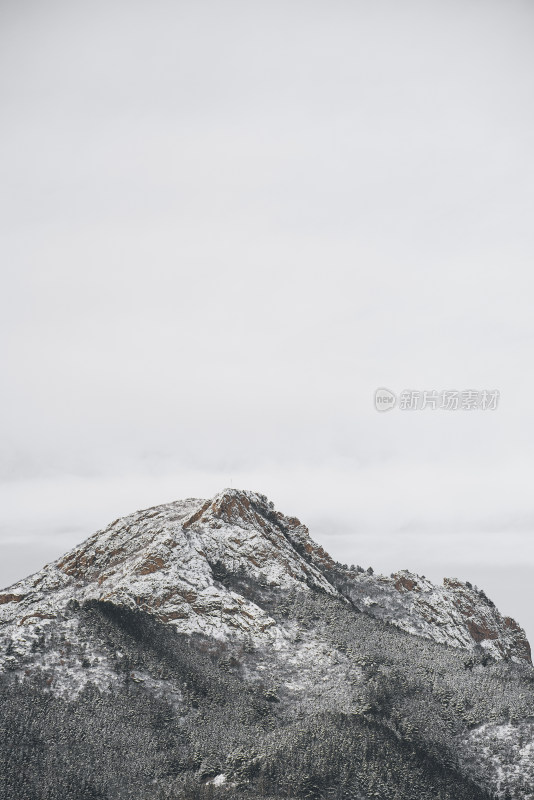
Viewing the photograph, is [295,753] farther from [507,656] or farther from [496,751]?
[507,656]

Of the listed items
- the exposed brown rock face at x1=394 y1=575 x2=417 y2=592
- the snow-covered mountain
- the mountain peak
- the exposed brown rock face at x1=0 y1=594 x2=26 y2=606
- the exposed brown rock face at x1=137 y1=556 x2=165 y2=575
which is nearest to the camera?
the snow-covered mountain

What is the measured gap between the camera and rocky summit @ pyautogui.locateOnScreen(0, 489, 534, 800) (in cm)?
9650

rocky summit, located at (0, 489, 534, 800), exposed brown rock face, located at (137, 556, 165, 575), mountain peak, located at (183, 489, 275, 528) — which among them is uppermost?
mountain peak, located at (183, 489, 275, 528)

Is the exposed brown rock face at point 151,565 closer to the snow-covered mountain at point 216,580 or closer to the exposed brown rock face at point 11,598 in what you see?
the snow-covered mountain at point 216,580

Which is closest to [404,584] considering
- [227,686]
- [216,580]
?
[216,580]

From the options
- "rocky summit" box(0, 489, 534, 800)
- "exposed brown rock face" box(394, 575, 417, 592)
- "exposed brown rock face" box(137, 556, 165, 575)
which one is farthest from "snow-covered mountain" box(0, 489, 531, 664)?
"rocky summit" box(0, 489, 534, 800)

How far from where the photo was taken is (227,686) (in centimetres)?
11738

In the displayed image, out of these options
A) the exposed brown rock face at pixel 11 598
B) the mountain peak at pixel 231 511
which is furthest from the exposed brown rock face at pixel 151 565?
the exposed brown rock face at pixel 11 598

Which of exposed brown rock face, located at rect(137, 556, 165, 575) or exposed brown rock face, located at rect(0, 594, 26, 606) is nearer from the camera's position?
exposed brown rock face, located at rect(137, 556, 165, 575)

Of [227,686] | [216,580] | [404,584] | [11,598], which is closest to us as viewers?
[227,686]

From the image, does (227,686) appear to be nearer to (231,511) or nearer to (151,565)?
(151,565)

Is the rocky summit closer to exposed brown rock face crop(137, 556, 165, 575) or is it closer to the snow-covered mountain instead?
exposed brown rock face crop(137, 556, 165, 575)

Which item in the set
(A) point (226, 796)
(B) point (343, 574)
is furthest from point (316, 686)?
(B) point (343, 574)

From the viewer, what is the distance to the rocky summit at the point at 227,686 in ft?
317
